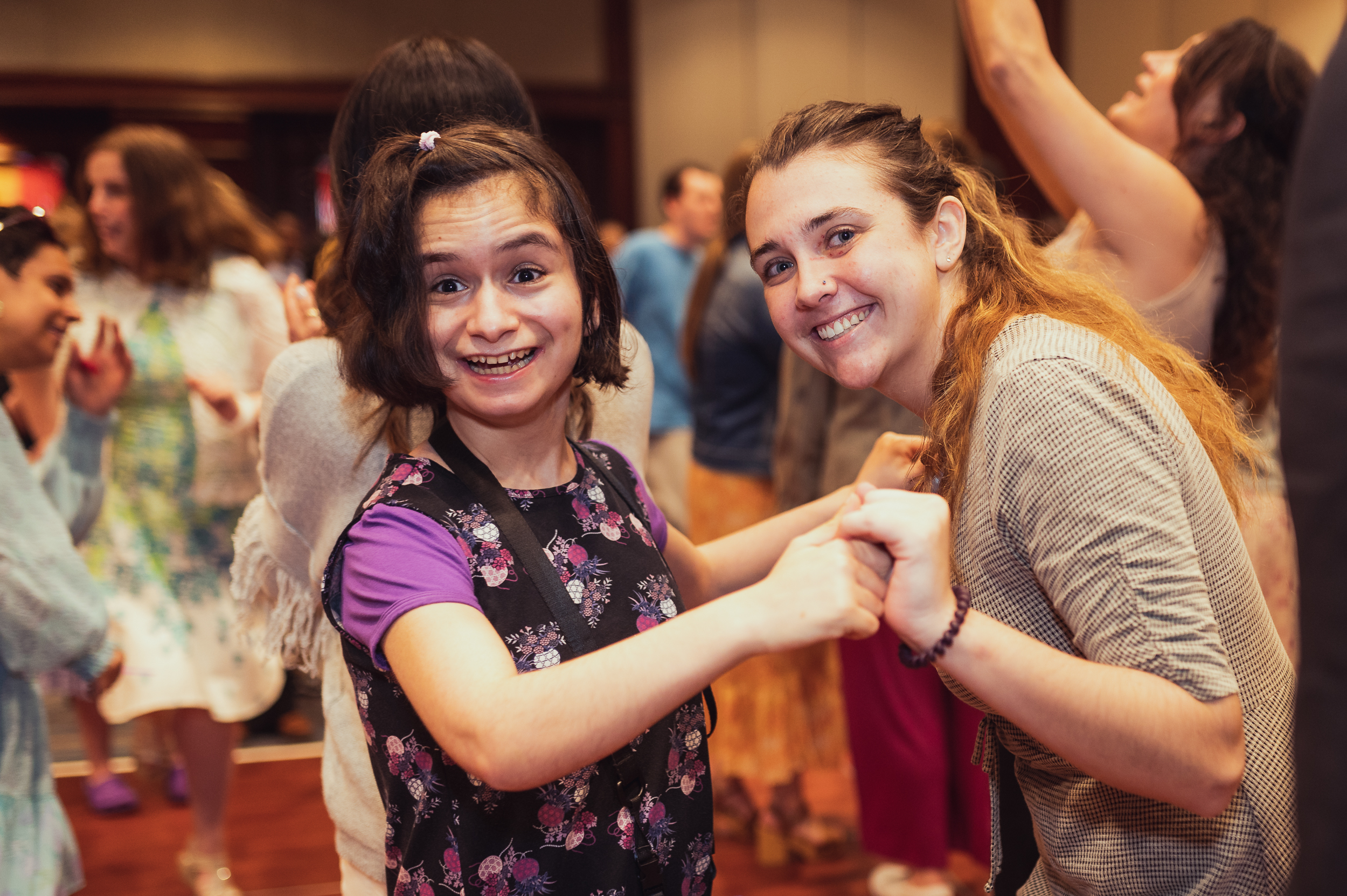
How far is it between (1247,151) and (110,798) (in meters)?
3.37

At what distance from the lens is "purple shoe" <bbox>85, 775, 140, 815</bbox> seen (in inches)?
124

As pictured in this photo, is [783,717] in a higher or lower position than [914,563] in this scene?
lower

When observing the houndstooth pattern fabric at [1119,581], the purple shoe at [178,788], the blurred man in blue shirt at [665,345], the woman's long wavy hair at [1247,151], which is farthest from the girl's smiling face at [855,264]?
the blurred man in blue shirt at [665,345]

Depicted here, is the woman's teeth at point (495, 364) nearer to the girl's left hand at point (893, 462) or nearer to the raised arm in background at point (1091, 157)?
the girl's left hand at point (893, 462)

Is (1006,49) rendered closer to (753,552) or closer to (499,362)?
(753,552)

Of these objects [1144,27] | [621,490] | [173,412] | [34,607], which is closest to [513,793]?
[621,490]

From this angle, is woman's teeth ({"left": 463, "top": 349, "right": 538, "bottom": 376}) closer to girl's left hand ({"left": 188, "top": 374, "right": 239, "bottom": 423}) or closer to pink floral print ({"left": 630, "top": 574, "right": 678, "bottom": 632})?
pink floral print ({"left": 630, "top": 574, "right": 678, "bottom": 632})

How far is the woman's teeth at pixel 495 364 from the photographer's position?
115 centimetres

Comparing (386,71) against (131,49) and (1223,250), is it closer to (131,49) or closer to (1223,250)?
(1223,250)

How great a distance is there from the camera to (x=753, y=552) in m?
1.49

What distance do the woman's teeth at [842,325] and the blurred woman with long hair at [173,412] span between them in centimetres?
195

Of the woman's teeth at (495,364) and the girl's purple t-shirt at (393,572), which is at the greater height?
the woman's teeth at (495,364)

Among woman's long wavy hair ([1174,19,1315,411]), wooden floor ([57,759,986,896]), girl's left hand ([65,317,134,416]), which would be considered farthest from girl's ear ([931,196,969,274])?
wooden floor ([57,759,986,896])

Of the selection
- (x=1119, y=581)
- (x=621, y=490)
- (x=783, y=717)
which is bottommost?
(x=783, y=717)
